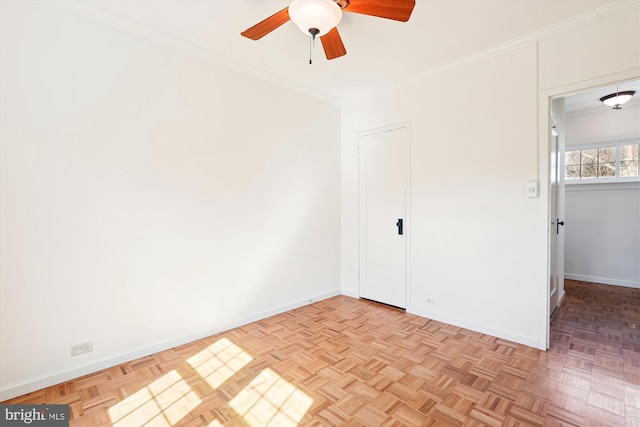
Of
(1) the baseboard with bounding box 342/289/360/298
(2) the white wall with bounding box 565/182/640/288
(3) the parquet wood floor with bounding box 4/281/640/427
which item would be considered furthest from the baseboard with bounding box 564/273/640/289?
(1) the baseboard with bounding box 342/289/360/298

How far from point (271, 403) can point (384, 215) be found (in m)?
2.50

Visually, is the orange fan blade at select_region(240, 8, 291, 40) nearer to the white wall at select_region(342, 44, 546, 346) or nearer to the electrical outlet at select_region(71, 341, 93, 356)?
the white wall at select_region(342, 44, 546, 346)

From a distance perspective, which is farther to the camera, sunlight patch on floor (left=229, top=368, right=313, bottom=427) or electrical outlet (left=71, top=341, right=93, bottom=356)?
electrical outlet (left=71, top=341, right=93, bottom=356)

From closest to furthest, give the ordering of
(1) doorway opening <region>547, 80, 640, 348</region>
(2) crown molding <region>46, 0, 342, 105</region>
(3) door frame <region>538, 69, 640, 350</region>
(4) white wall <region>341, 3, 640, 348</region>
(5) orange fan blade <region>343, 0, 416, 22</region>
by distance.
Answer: (5) orange fan blade <region>343, 0, 416, 22</region> < (2) crown molding <region>46, 0, 342, 105</region> < (4) white wall <region>341, 3, 640, 348</region> < (3) door frame <region>538, 69, 640, 350</region> < (1) doorway opening <region>547, 80, 640, 348</region>

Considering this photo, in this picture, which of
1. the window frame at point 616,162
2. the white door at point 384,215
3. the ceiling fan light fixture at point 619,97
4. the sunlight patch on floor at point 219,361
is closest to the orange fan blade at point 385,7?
the white door at point 384,215

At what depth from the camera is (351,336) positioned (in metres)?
2.94

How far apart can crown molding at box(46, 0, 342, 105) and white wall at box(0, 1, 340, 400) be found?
0.05 metres

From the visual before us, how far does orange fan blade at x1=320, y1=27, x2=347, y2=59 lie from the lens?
2065mm

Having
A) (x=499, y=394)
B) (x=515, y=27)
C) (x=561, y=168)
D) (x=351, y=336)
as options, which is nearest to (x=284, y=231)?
(x=351, y=336)

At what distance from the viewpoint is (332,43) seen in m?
2.16

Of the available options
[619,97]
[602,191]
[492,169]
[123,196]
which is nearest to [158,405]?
[123,196]

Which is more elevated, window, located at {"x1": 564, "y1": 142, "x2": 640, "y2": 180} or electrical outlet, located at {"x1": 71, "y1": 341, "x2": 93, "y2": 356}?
window, located at {"x1": 564, "y1": 142, "x2": 640, "y2": 180}

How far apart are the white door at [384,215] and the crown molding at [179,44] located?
1147 millimetres

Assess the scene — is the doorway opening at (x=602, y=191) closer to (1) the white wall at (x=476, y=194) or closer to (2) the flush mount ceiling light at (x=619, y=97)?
(2) the flush mount ceiling light at (x=619, y=97)
